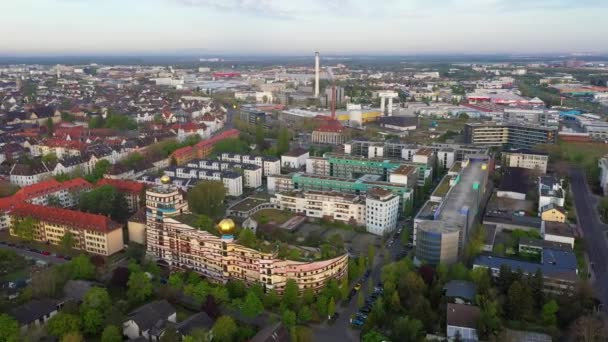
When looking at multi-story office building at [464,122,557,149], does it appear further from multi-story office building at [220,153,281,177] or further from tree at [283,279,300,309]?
tree at [283,279,300,309]

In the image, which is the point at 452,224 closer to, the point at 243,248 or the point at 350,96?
the point at 243,248

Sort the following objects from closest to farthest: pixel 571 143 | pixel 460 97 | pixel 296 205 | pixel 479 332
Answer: pixel 479 332
pixel 296 205
pixel 571 143
pixel 460 97

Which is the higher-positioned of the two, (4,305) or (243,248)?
(243,248)

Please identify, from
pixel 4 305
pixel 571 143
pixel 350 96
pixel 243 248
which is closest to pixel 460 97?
pixel 350 96

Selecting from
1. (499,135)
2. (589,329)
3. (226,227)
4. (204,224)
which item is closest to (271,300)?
(226,227)

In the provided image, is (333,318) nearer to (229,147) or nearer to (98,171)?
(98,171)

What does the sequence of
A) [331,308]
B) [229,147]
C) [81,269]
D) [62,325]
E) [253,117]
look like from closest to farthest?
[62,325] → [331,308] → [81,269] → [229,147] → [253,117]

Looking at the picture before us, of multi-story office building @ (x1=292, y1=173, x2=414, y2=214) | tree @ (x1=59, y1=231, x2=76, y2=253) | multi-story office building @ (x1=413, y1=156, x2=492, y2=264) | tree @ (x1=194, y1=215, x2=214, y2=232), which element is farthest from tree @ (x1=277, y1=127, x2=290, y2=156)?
tree @ (x1=59, y1=231, x2=76, y2=253)
